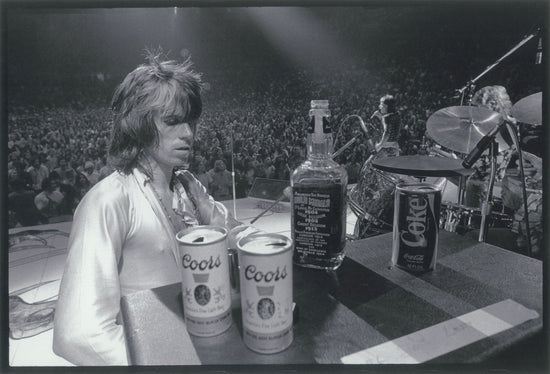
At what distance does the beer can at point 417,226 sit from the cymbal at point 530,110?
18.2 inches

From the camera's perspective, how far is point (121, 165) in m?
0.99

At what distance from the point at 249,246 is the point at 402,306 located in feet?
0.94

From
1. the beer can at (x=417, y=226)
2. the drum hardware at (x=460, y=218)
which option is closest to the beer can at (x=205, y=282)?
the beer can at (x=417, y=226)

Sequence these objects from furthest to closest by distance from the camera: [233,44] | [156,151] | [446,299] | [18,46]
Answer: [233,44]
[156,151]
[18,46]
[446,299]

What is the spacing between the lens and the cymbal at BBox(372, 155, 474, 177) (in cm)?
68

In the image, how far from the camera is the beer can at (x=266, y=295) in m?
0.45

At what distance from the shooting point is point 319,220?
2.14ft

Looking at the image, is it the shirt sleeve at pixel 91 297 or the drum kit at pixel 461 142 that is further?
the drum kit at pixel 461 142

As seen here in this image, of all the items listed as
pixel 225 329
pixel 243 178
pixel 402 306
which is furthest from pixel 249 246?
pixel 243 178

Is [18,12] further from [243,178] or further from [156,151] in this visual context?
[243,178]

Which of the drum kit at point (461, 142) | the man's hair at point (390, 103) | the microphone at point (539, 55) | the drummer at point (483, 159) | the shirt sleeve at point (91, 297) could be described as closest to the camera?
the shirt sleeve at point (91, 297)

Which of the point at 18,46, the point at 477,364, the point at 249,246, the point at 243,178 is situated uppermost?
the point at 18,46

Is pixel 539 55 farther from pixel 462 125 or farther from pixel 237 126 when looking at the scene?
pixel 237 126

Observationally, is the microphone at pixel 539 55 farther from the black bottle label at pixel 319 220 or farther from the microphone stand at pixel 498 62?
the black bottle label at pixel 319 220
